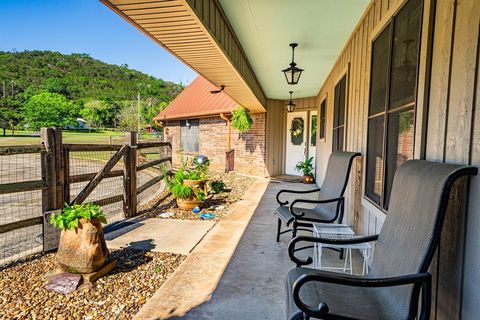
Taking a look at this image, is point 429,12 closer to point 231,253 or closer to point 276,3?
point 276,3

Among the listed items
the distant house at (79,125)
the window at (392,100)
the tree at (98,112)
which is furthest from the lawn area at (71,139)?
the distant house at (79,125)

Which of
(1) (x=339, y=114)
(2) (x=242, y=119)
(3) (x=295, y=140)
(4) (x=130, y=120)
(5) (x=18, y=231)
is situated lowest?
(5) (x=18, y=231)

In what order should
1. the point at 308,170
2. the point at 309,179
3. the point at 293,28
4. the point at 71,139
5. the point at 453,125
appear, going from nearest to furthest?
the point at 453,125 < the point at 293,28 < the point at 309,179 < the point at 308,170 < the point at 71,139

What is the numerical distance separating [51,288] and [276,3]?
3.25 m

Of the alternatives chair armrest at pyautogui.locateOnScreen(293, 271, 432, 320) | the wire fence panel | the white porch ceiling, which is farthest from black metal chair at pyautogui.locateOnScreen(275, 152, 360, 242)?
the wire fence panel

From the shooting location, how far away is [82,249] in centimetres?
254

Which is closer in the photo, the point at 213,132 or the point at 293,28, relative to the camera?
the point at 293,28

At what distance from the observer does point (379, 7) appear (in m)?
2.72

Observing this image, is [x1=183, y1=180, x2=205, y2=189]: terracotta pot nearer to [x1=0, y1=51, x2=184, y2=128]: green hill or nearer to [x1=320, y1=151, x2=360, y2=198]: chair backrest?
[x1=320, y1=151, x2=360, y2=198]: chair backrest

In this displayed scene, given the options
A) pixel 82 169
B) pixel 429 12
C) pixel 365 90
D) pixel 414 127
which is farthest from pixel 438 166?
pixel 82 169

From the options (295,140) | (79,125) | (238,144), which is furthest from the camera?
(79,125)

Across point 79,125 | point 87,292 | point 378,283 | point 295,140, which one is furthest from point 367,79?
point 79,125

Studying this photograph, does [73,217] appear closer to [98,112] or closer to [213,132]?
[213,132]

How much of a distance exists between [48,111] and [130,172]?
41.2m
